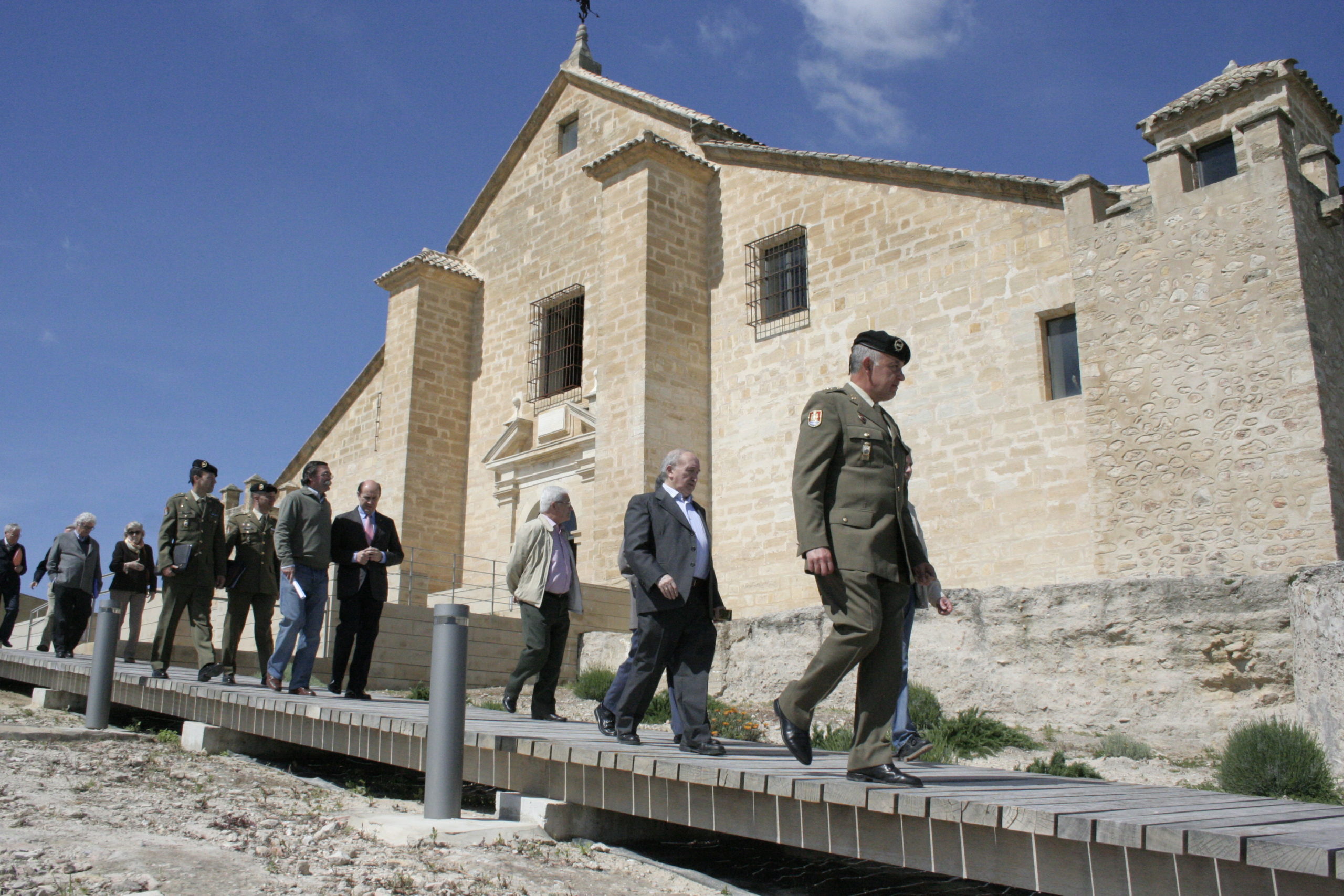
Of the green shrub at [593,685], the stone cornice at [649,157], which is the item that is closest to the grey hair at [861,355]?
the green shrub at [593,685]

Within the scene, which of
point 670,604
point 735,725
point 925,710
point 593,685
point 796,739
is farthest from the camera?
point 593,685

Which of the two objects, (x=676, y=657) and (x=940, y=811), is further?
(x=676, y=657)

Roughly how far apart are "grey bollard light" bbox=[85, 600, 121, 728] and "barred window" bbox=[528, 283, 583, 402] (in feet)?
37.1

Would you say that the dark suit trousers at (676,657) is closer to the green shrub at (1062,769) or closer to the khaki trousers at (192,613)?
the green shrub at (1062,769)

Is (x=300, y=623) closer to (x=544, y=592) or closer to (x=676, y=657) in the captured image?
(x=544, y=592)

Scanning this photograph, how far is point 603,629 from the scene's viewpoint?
14781 mm

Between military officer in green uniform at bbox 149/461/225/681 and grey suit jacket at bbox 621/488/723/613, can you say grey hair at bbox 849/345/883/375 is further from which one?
military officer in green uniform at bbox 149/461/225/681

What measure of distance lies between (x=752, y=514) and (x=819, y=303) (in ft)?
10.1

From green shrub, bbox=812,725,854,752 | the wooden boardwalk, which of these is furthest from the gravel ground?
green shrub, bbox=812,725,854,752

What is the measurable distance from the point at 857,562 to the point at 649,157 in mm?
13877

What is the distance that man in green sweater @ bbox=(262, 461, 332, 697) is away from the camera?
25.0 ft

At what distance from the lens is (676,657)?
5.64 meters

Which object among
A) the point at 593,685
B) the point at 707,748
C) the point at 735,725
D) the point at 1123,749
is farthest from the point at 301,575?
the point at 1123,749

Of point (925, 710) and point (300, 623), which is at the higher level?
point (300, 623)
